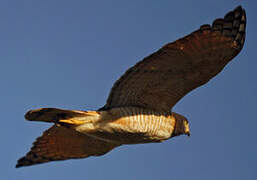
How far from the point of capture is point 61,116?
9.19 meters

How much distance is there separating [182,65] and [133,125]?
158 centimetres

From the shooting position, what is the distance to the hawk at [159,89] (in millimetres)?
8477

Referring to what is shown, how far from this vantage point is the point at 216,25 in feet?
28.2

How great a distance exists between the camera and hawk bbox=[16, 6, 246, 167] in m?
8.48

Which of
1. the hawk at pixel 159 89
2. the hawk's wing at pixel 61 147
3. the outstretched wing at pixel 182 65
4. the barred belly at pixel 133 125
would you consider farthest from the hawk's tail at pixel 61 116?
the hawk's wing at pixel 61 147

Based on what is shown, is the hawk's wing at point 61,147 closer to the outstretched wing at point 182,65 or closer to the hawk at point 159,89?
the hawk at point 159,89

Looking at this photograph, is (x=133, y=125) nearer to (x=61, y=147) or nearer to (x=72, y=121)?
(x=72, y=121)

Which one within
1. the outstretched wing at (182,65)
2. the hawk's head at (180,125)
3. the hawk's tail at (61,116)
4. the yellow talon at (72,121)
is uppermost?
the outstretched wing at (182,65)

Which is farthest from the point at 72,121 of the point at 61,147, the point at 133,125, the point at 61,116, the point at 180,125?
the point at 180,125

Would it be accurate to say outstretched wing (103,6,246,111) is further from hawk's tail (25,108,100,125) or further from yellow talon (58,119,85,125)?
yellow talon (58,119,85,125)

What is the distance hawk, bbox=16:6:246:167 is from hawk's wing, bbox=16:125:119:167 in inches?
52.1

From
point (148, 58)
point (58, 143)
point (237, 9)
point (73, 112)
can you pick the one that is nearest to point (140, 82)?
point (148, 58)

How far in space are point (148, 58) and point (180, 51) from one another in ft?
1.91

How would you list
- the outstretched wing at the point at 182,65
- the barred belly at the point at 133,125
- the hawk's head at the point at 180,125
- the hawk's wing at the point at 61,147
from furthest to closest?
the hawk's wing at the point at 61,147 < the hawk's head at the point at 180,125 < the barred belly at the point at 133,125 < the outstretched wing at the point at 182,65
